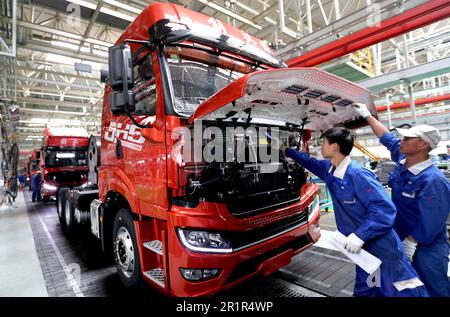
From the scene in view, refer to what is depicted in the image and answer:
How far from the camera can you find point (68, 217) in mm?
5148

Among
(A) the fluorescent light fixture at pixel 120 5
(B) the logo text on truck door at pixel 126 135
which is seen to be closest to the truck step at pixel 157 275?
(B) the logo text on truck door at pixel 126 135

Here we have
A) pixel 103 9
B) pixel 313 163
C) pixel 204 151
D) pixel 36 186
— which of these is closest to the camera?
pixel 204 151

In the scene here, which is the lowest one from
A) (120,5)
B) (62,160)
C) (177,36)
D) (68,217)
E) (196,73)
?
(68,217)

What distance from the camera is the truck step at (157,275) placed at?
196 cm

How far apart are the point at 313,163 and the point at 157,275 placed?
1723 mm

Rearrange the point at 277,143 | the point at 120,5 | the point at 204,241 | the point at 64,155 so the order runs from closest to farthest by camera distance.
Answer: the point at 204,241 → the point at 277,143 → the point at 120,5 → the point at 64,155

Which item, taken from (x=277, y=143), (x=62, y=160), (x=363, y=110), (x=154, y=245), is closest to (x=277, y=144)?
(x=277, y=143)

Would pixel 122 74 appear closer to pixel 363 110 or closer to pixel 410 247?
pixel 363 110

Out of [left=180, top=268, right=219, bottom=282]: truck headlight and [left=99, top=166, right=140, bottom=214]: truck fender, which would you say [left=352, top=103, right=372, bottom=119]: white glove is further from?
[left=99, top=166, right=140, bottom=214]: truck fender

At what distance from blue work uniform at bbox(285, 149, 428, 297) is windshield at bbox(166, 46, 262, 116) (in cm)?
137

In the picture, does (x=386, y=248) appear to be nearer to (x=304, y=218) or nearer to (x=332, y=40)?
(x=304, y=218)

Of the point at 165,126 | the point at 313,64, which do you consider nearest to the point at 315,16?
the point at 313,64

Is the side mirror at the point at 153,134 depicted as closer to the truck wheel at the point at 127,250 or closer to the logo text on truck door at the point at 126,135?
the logo text on truck door at the point at 126,135
